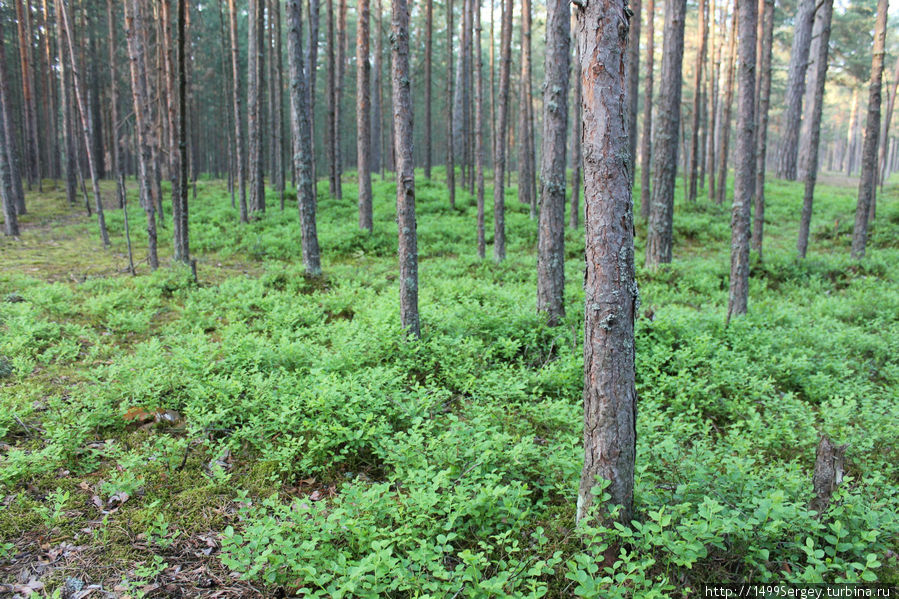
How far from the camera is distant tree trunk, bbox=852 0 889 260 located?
1217cm

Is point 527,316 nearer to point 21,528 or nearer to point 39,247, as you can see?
point 21,528

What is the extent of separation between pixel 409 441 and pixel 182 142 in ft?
32.2

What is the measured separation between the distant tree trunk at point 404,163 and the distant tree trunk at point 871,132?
1245 cm

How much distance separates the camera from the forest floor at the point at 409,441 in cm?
313

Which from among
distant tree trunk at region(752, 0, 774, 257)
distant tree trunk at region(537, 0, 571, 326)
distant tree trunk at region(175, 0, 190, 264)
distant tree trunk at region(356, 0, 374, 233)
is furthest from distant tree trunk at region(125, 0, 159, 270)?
distant tree trunk at region(752, 0, 774, 257)

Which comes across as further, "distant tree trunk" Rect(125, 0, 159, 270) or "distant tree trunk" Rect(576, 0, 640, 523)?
"distant tree trunk" Rect(125, 0, 159, 270)

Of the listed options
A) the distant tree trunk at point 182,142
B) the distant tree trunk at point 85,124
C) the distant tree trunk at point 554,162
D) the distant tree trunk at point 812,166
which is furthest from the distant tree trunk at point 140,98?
the distant tree trunk at point 812,166

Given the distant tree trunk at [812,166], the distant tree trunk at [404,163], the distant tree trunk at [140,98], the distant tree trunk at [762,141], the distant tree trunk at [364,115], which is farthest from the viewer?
the distant tree trunk at [364,115]

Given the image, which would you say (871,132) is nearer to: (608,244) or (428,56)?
(608,244)

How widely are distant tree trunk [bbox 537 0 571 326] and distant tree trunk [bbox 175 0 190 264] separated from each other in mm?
7077

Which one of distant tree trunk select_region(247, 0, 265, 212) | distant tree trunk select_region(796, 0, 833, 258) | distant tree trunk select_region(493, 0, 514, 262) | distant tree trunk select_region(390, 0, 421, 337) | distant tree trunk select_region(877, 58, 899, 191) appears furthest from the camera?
distant tree trunk select_region(877, 58, 899, 191)

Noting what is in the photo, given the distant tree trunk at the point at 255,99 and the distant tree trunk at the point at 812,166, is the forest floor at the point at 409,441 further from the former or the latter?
the distant tree trunk at the point at 255,99

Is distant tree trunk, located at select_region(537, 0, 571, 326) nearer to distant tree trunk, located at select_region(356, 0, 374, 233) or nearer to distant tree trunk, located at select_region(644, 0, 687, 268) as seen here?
distant tree trunk, located at select_region(644, 0, 687, 268)

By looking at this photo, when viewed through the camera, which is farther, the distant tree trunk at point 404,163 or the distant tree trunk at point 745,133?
the distant tree trunk at point 745,133
